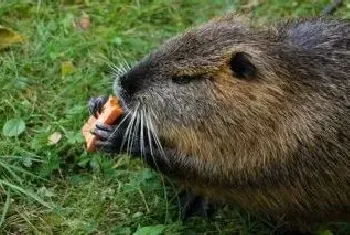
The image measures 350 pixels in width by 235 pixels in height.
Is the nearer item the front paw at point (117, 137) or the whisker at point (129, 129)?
the whisker at point (129, 129)

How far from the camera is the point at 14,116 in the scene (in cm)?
401

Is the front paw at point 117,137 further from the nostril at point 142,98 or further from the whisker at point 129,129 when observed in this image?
the nostril at point 142,98

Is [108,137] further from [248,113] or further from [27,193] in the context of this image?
[248,113]

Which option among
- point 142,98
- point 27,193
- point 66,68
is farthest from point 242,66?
point 66,68

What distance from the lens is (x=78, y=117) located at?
399 cm

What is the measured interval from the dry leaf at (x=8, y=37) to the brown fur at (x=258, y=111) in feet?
4.61

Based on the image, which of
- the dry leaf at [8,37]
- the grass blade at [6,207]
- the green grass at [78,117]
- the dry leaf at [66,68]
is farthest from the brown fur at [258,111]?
the dry leaf at [8,37]

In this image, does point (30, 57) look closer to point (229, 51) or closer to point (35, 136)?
point (35, 136)

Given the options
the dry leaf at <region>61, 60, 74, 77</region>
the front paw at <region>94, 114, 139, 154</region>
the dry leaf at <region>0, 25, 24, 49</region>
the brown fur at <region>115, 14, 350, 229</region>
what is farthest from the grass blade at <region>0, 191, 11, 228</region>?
the dry leaf at <region>0, 25, 24, 49</region>

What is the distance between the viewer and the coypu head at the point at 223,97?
3059 millimetres

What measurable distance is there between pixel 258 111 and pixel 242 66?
0.17 metres

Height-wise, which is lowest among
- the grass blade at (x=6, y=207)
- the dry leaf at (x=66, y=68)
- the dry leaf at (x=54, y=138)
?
the grass blade at (x=6, y=207)

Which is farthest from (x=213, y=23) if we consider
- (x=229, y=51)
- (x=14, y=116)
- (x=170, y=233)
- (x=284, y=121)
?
(x=14, y=116)

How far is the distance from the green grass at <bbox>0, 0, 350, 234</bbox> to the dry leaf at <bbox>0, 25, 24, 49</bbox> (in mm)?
39
